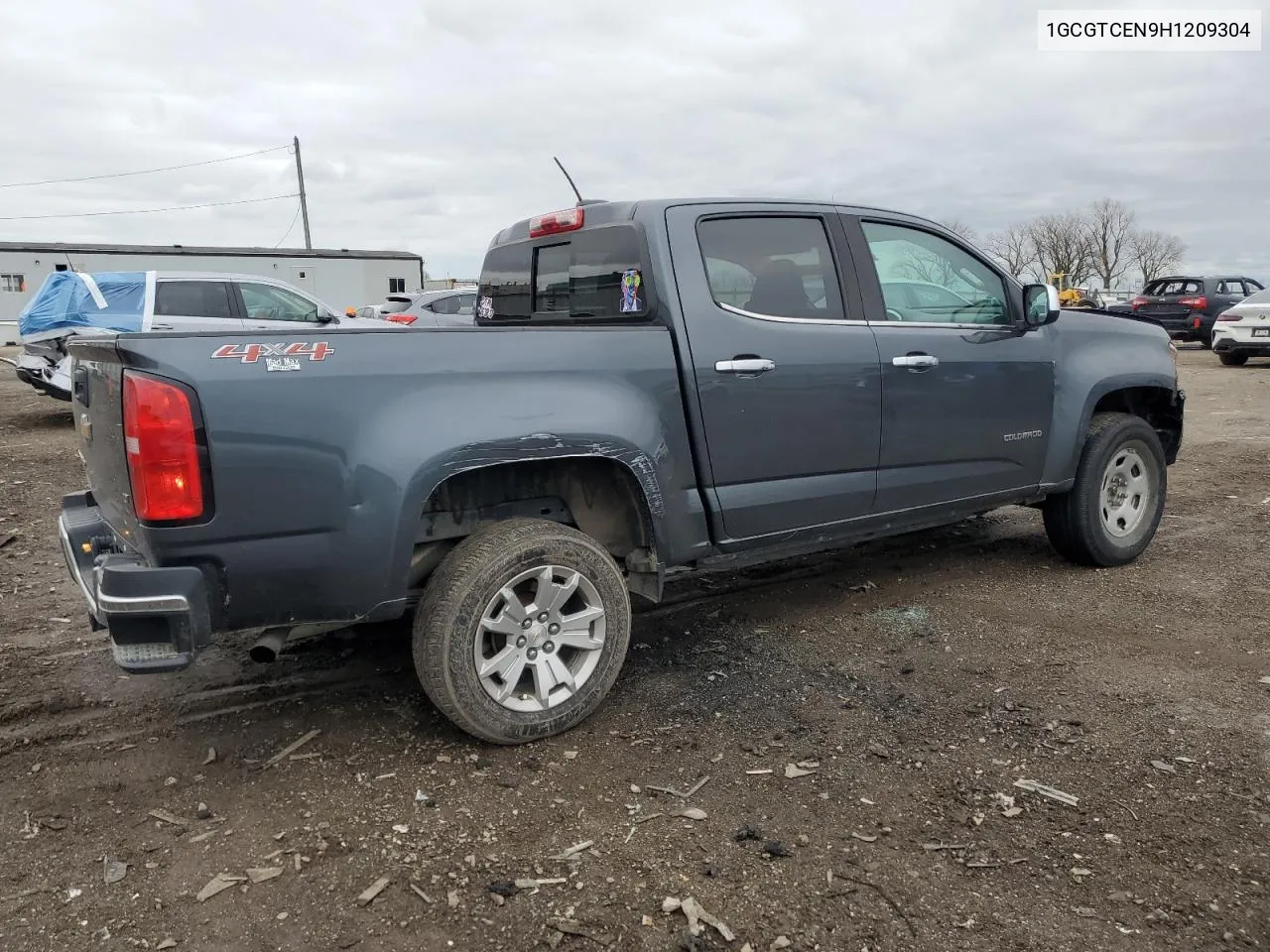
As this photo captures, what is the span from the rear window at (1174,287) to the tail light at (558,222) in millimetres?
21502

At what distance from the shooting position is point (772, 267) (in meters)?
3.89

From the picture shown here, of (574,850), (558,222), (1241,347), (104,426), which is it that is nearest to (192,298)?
(558,222)

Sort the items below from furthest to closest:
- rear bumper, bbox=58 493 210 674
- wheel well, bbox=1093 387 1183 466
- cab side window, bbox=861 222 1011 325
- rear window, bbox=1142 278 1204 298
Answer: rear window, bbox=1142 278 1204 298
wheel well, bbox=1093 387 1183 466
cab side window, bbox=861 222 1011 325
rear bumper, bbox=58 493 210 674

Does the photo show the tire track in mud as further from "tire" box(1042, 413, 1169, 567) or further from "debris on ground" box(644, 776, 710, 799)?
"debris on ground" box(644, 776, 710, 799)

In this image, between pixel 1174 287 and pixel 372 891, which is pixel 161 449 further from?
pixel 1174 287

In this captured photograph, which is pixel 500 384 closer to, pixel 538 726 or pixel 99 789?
pixel 538 726

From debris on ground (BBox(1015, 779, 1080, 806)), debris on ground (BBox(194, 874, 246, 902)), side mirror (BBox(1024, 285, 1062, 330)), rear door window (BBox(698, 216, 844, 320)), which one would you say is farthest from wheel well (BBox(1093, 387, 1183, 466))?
debris on ground (BBox(194, 874, 246, 902))

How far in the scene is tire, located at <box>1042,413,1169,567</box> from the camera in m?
5.00

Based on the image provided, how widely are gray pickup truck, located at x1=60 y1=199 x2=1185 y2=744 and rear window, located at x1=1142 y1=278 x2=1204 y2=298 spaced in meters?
19.3

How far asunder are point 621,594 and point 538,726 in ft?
1.75

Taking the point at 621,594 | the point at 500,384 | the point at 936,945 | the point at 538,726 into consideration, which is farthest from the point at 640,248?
the point at 936,945

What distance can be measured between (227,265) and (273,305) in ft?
94.7

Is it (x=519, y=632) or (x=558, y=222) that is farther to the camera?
(x=558, y=222)

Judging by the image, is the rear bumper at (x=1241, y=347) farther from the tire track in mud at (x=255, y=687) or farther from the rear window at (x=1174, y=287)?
the tire track in mud at (x=255, y=687)
